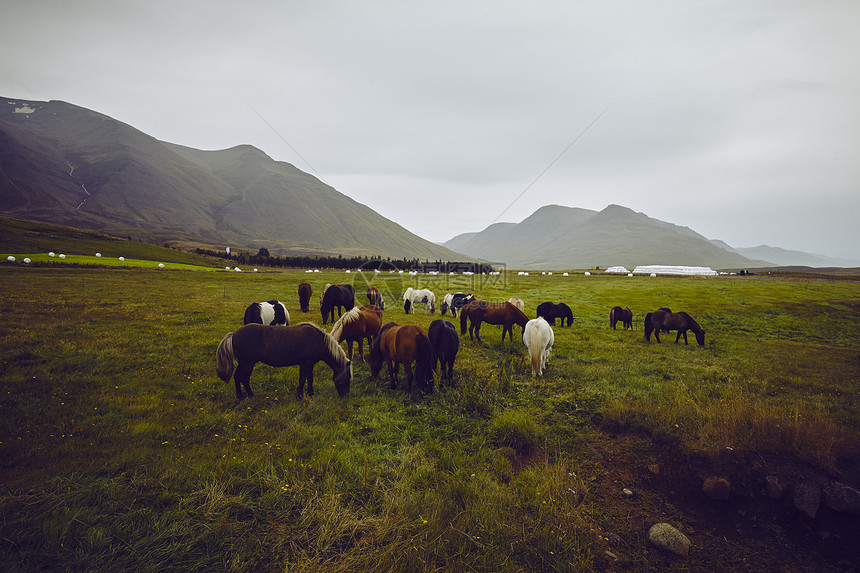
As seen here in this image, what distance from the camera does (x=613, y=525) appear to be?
5.27 meters

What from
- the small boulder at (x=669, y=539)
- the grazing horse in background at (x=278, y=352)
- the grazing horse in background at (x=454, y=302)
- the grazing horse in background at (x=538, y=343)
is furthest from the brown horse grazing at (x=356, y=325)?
the grazing horse in background at (x=454, y=302)

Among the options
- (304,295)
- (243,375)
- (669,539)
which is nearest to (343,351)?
(243,375)

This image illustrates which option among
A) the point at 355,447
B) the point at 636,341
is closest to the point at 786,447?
the point at 355,447

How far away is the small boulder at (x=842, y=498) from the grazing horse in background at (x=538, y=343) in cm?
662

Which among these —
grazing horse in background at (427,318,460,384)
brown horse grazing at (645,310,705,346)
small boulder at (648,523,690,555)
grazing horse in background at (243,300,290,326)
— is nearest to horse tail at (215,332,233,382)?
grazing horse in background at (427,318,460,384)

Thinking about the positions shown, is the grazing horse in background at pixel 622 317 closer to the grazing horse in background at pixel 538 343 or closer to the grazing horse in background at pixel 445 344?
the grazing horse in background at pixel 538 343

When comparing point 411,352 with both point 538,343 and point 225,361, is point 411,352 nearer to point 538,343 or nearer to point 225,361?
point 538,343

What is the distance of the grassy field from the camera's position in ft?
14.2

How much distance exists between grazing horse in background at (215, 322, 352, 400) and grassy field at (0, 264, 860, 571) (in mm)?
646

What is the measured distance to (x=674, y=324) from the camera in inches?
691

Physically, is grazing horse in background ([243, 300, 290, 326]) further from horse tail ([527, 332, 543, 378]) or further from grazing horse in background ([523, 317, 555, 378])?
horse tail ([527, 332, 543, 378])

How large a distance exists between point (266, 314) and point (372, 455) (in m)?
10.8

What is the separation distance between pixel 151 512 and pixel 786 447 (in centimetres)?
1074

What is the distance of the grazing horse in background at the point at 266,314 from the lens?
14.7 metres
